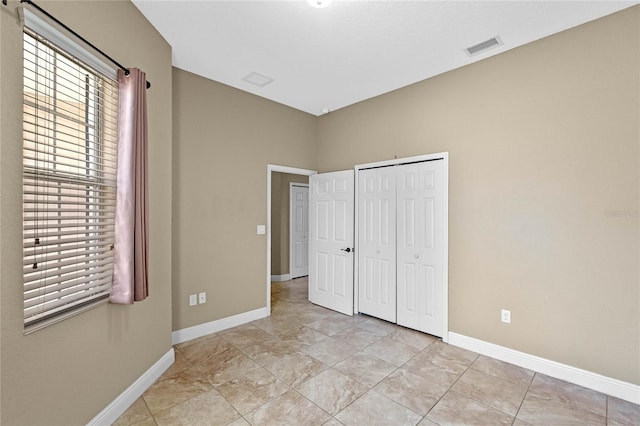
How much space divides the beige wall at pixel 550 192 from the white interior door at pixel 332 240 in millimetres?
1343

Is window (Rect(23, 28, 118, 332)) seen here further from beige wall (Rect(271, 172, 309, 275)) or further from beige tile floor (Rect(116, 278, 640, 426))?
beige wall (Rect(271, 172, 309, 275))

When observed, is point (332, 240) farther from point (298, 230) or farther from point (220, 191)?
point (298, 230)

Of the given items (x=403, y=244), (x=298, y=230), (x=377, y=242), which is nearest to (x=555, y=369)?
(x=403, y=244)

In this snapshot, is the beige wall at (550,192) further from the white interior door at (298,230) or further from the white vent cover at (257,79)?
the white interior door at (298,230)

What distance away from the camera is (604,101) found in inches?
89.0

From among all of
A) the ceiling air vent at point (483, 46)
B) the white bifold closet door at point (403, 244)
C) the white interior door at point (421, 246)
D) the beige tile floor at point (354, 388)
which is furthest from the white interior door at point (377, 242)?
the ceiling air vent at point (483, 46)

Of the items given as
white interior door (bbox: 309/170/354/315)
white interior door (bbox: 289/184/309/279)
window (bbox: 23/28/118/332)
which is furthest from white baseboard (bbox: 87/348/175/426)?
white interior door (bbox: 289/184/309/279)

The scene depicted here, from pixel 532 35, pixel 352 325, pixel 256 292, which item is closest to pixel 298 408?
pixel 352 325

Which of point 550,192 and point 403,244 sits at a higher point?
point 550,192

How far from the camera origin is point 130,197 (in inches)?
75.7

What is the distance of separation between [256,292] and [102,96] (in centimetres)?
273

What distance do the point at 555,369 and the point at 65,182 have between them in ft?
12.7

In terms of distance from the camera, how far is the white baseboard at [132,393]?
1818 millimetres

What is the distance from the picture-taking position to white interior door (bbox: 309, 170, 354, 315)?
404 cm
